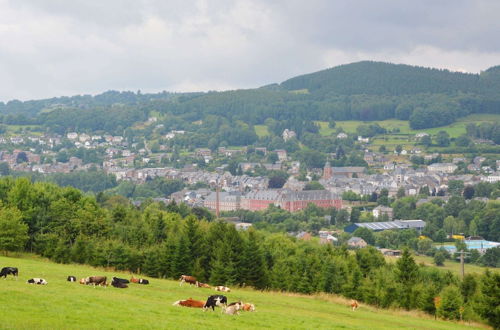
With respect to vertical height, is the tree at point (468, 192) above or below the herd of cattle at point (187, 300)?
below

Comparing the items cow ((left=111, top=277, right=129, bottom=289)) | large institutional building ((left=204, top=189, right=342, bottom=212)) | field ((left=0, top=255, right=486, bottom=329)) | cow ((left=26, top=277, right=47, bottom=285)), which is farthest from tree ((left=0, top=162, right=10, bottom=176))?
cow ((left=26, top=277, right=47, bottom=285))

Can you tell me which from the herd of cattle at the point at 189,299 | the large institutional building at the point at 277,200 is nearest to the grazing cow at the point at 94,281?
the herd of cattle at the point at 189,299

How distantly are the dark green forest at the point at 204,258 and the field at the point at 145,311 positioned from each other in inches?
198

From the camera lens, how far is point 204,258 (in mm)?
42562

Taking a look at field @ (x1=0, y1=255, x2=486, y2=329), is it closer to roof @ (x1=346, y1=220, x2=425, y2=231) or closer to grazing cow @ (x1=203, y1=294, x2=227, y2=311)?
grazing cow @ (x1=203, y1=294, x2=227, y2=311)

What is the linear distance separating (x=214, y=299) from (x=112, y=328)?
235 inches

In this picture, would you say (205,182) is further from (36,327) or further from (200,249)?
(36,327)

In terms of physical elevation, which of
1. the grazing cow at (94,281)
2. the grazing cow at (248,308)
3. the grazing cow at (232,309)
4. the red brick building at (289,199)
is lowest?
the red brick building at (289,199)

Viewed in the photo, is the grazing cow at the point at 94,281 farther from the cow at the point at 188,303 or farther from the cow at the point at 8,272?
the cow at the point at 188,303

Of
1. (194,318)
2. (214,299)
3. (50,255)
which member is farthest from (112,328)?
(50,255)

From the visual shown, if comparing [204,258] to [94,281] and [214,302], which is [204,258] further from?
[214,302]

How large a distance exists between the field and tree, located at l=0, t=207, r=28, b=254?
25.9 feet

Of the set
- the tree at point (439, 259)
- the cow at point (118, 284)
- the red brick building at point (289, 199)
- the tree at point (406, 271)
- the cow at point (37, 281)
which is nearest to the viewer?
the cow at point (37, 281)

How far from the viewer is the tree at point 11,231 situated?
39.3m
